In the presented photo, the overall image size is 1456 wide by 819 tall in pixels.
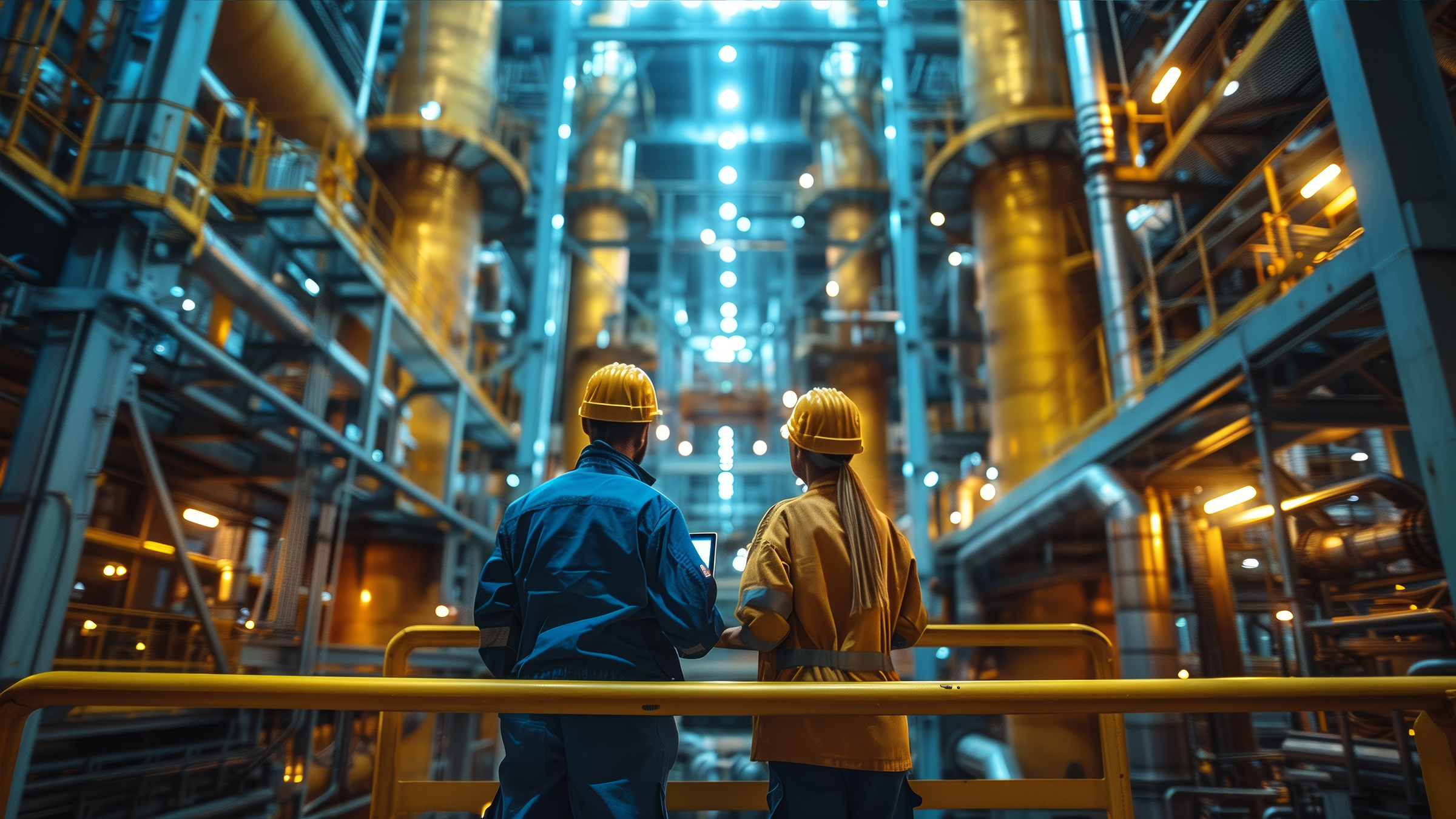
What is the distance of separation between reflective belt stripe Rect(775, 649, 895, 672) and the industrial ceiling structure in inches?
39.5

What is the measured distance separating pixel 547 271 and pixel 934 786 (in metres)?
11.6

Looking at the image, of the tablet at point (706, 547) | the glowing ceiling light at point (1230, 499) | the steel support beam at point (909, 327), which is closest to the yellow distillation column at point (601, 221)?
the steel support beam at point (909, 327)

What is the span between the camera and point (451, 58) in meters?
13.5

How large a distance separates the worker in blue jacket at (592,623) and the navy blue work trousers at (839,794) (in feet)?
1.02

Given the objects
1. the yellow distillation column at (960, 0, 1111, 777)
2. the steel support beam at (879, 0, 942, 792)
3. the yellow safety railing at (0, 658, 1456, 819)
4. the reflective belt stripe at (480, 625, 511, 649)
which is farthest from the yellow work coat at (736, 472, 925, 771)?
the steel support beam at (879, 0, 942, 792)

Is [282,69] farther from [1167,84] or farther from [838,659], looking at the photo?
[838,659]

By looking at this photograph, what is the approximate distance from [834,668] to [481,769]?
39.8ft

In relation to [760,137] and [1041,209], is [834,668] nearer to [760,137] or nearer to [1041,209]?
[1041,209]

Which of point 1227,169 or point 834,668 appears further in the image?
point 1227,169

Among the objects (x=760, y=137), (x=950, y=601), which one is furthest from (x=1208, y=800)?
(x=760, y=137)

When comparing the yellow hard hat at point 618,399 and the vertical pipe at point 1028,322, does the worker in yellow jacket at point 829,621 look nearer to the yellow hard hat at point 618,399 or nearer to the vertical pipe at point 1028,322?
the yellow hard hat at point 618,399

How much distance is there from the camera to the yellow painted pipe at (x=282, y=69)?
8484 mm

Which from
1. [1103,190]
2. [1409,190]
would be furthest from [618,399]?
[1103,190]

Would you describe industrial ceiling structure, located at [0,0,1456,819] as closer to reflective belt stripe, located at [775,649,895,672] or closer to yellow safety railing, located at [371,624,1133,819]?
yellow safety railing, located at [371,624,1133,819]
